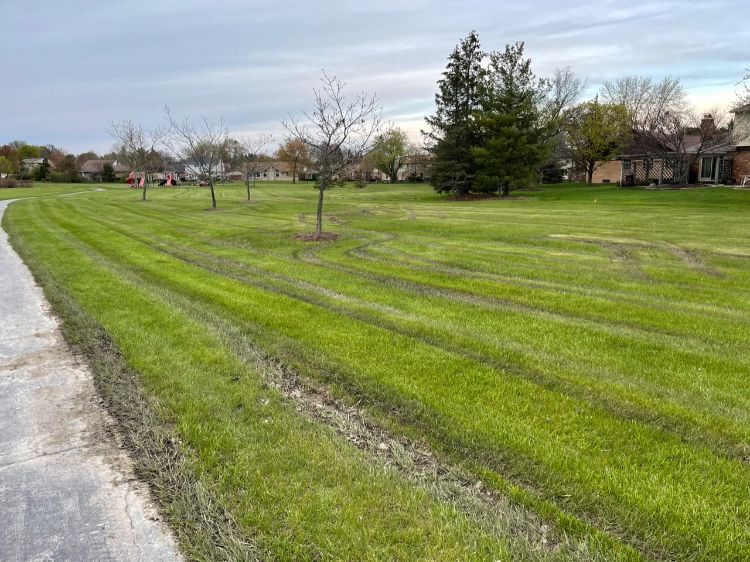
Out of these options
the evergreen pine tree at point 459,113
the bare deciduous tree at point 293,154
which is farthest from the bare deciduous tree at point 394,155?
the evergreen pine tree at point 459,113

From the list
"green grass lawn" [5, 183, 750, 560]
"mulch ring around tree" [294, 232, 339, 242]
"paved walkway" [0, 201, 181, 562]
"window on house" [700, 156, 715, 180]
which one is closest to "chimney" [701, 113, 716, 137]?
"window on house" [700, 156, 715, 180]

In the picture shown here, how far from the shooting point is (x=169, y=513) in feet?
9.29

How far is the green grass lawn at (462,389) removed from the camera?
2.72 m

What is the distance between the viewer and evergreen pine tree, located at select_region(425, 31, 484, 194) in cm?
3538

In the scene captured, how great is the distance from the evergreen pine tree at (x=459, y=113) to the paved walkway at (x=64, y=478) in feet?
107

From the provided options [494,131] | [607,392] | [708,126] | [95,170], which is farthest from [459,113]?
[95,170]

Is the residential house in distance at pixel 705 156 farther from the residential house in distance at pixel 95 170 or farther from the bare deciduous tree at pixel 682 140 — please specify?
the residential house in distance at pixel 95 170

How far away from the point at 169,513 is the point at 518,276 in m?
7.53

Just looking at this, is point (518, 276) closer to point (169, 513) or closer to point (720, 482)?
point (720, 482)

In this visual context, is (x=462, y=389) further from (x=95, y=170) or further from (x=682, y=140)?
(x=95, y=170)

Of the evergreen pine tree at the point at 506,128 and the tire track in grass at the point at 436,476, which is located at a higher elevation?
the evergreen pine tree at the point at 506,128

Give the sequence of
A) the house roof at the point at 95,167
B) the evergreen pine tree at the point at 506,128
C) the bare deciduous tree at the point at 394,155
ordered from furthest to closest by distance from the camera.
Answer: the house roof at the point at 95,167 < the bare deciduous tree at the point at 394,155 < the evergreen pine tree at the point at 506,128

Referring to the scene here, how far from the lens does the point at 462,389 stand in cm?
435

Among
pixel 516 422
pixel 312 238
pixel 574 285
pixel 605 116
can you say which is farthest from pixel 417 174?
pixel 516 422
